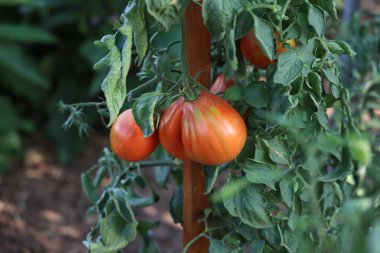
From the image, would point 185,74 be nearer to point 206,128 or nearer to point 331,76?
point 206,128

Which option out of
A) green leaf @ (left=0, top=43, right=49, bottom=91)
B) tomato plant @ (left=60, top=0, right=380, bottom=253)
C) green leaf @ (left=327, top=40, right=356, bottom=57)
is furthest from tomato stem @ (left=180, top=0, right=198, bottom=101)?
green leaf @ (left=0, top=43, right=49, bottom=91)

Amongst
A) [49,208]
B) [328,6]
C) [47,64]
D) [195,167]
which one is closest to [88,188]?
[195,167]

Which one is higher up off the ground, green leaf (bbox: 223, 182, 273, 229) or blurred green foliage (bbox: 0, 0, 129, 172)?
green leaf (bbox: 223, 182, 273, 229)

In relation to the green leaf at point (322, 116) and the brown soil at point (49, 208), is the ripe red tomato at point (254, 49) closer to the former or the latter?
the green leaf at point (322, 116)

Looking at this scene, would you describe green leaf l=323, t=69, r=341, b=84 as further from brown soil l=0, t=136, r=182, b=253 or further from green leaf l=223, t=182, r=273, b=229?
brown soil l=0, t=136, r=182, b=253

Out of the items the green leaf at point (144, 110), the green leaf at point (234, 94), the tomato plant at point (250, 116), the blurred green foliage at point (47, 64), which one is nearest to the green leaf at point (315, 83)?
the tomato plant at point (250, 116)

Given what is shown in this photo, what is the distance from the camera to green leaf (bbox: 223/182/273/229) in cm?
88

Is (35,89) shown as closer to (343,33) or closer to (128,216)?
(343,33)

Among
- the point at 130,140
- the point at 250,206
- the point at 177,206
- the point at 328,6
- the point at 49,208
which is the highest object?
the point at 328,6

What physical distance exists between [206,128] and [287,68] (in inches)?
5.4

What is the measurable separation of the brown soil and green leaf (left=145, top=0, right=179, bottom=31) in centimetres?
129

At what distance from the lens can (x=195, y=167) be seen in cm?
99

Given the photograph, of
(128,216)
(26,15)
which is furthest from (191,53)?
(26,15)

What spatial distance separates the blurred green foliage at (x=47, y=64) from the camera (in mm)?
2570
